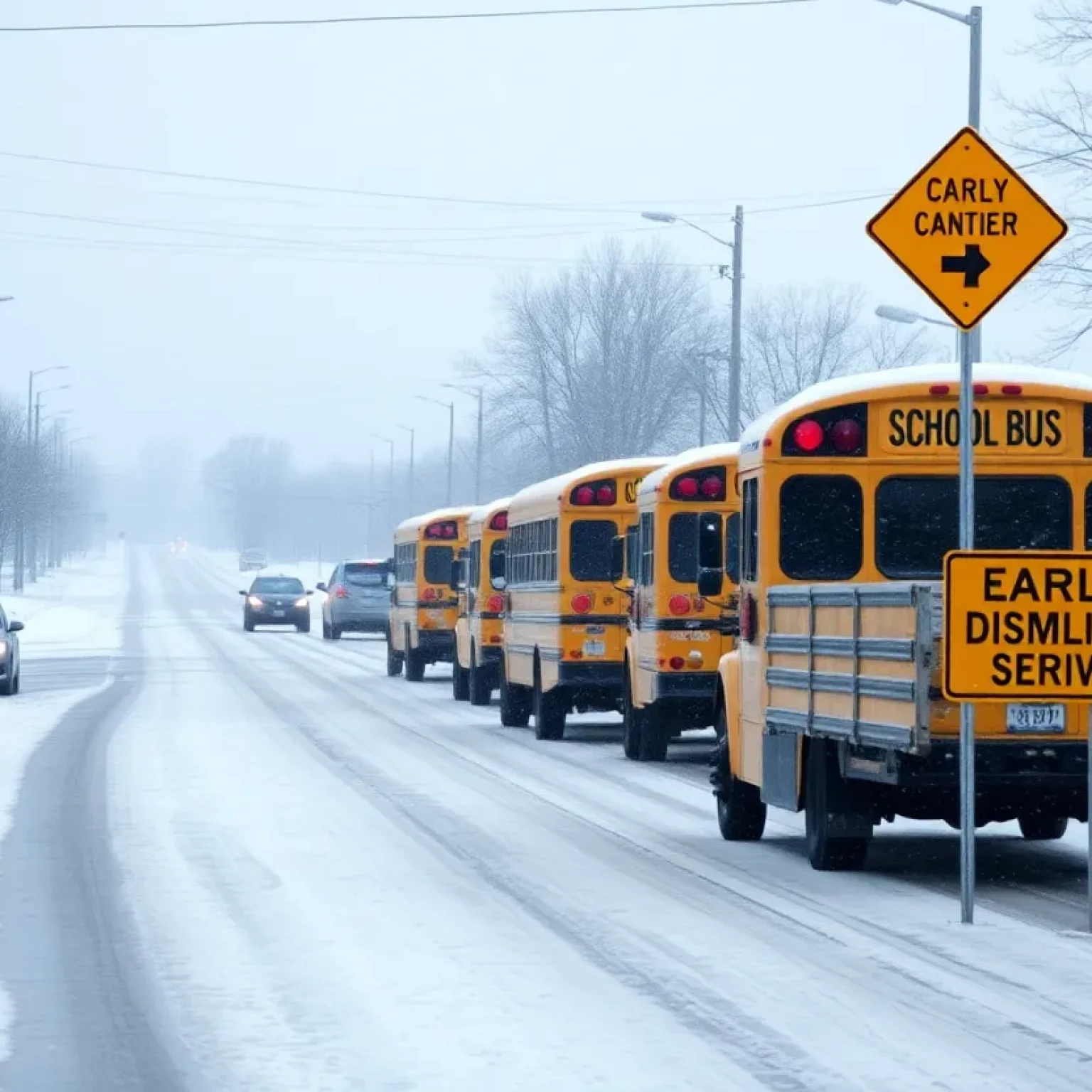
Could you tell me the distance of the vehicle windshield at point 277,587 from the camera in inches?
2552

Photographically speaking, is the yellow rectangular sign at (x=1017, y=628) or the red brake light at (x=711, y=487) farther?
the red brake light at (x=711, y=487)

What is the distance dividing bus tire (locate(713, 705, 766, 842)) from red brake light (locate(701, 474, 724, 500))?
19.2ft

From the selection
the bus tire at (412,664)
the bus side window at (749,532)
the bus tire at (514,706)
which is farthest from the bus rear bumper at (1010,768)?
the bus tire at (412,664)

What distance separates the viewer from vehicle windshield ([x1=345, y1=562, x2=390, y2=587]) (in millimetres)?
56906

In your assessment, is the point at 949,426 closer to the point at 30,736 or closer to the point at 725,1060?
the point at 725,1060

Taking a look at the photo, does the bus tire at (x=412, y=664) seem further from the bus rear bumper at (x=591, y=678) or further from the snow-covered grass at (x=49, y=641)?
the bus rear bumper at (x=591, y=678)

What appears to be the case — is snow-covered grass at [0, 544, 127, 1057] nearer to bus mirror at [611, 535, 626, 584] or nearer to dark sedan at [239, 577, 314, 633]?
dark sedan at [239, 577, 314, 633]

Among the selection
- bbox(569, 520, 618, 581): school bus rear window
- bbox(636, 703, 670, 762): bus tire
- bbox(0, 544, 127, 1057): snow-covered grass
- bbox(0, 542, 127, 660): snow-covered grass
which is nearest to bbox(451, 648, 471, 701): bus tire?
bbox(0, 544, 127, 1057): snow-covered grass

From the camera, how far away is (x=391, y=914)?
11.6 metres

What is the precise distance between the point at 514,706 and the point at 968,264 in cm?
1656

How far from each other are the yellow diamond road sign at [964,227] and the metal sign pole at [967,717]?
0.25 meters

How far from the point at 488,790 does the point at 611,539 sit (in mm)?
5486

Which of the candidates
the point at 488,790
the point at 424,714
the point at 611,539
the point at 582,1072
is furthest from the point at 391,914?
the point at 424,714

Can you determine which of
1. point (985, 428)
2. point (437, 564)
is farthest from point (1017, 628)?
point (437, 564)
